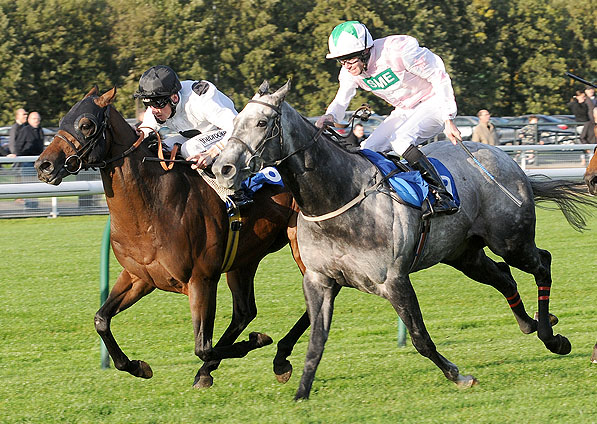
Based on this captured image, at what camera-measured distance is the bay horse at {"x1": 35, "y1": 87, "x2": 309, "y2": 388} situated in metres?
5.45

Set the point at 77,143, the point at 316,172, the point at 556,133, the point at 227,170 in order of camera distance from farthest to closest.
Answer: the point at 556,133
the point at 77,143
the point at 316,172
the point at 227,170

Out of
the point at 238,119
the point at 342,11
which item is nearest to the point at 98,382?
the point at 238,119

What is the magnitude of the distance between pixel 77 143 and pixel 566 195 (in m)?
3.46

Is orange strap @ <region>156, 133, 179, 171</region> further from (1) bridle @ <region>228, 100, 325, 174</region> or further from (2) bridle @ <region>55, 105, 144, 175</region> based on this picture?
(1) bridle @ <region>228, 100, 325, 174</region>

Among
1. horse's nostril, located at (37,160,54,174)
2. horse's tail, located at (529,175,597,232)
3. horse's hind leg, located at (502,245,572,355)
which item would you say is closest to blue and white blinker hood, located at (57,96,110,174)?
horse's nostril, located at (37,160,54,174)

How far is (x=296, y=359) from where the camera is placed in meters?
6.67

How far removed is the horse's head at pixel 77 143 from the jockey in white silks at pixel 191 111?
0.34m

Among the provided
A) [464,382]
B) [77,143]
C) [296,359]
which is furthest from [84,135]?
[464,382]

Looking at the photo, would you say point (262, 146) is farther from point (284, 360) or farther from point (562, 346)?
point (562, 346)

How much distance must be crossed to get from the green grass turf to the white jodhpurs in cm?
135

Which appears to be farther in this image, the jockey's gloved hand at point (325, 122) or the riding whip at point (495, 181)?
the riding whip at point (495, 181)

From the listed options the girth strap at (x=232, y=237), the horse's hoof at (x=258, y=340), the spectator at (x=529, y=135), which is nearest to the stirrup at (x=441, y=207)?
the girth strap at (x=232, y=237)

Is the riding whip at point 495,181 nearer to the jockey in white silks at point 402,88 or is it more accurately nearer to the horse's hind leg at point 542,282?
the jockey in white silks at point 402,88

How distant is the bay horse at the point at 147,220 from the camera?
5449 millimetres
